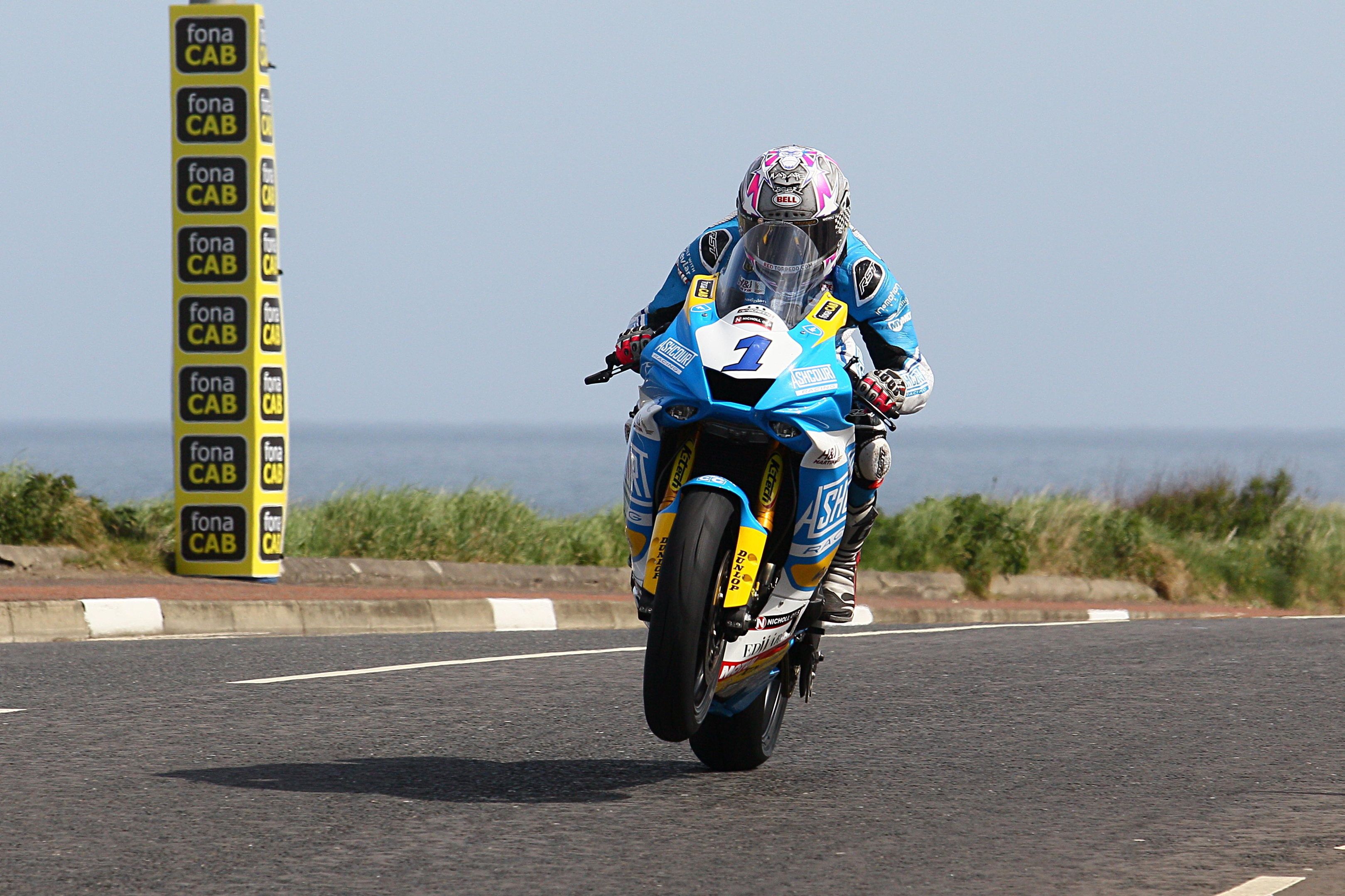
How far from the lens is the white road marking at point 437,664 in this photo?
836 cm

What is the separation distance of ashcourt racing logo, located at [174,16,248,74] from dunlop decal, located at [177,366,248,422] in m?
2.33

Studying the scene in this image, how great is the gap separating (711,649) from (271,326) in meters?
9.33

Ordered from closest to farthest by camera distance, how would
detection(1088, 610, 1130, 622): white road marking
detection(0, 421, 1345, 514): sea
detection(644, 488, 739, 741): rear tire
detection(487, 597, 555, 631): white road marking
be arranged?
detection(644, 488, 739, 741): rear tire
detection(487, 597, 555, 631): white road marking
detection(1088, 610, 1130, 622): white road marking
detection(0, 421, 1345, 514): sea

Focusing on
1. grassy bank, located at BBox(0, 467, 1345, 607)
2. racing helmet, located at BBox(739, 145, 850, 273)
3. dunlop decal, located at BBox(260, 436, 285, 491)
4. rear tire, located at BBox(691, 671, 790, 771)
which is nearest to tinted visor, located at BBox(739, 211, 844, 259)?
racing helmet, located at BBox(739, 145, 850, 273)

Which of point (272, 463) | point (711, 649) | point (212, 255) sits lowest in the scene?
point (711, 649)

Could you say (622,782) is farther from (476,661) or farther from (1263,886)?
(476,661)

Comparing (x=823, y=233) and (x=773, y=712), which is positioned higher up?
(x=823, y=233)

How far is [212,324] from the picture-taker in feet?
46.1

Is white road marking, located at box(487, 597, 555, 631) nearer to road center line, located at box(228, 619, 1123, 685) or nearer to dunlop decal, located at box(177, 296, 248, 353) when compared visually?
road center line, located at box(228, 619, 1123, 685)

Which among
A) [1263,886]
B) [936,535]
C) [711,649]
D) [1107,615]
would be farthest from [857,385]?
[936,535]

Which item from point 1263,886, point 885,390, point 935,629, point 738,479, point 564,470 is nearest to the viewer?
point 1263,886

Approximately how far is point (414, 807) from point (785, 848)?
1.16 meters

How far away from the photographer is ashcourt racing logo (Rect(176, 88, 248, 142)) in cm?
1395

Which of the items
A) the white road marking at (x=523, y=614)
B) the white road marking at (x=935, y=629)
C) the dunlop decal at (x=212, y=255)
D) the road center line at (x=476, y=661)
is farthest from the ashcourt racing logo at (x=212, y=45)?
the white road marking at (x=935, y=629)
